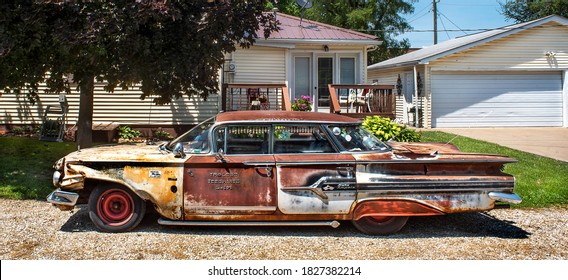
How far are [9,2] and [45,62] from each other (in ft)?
3.40

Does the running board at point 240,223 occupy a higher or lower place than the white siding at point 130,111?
lower

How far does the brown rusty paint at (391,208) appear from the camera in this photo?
560 cm

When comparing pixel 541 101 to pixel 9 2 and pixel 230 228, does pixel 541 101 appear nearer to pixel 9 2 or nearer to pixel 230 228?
pixel 230 228

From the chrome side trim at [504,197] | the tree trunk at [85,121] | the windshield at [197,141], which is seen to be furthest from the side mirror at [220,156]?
the tree trunk at [85,121]

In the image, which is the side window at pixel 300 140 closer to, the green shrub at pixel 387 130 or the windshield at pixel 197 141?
the windshield at pixel 197 141

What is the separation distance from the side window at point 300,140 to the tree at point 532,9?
105 feet

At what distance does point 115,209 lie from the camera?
5.81m

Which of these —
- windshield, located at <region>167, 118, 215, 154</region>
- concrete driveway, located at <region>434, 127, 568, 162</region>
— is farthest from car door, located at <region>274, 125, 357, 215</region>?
concrete driveway, located at <region>434, 127, 568, 162</region>

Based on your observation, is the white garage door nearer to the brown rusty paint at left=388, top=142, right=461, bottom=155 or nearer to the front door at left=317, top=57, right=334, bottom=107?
the front door at left=317, top=57, right=334, bottom=107

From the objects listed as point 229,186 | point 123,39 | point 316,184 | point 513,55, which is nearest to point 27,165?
point 123,39

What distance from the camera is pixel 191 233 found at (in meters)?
5.78

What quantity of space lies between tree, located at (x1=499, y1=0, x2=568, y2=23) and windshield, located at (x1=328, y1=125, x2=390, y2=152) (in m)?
31.7

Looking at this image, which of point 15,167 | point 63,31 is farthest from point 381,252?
point 15,167

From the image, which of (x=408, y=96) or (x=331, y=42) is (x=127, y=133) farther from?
(x=408, y=96)
